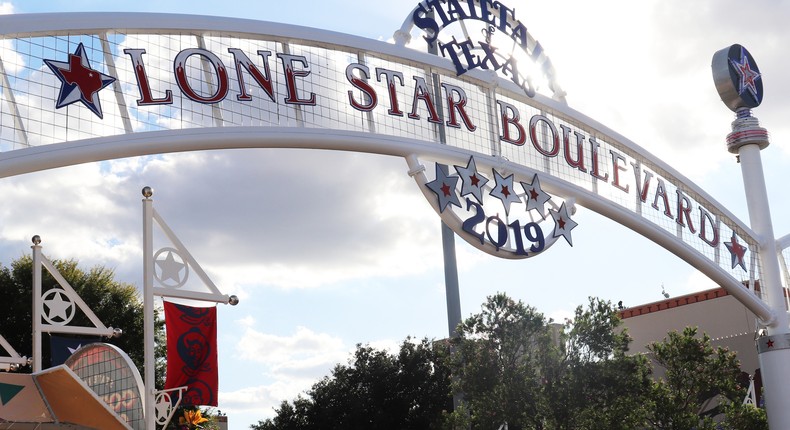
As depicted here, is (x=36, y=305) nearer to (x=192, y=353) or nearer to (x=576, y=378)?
(x=192, y=353)

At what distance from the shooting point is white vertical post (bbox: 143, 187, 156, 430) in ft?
28.6

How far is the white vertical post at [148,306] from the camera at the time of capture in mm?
8727

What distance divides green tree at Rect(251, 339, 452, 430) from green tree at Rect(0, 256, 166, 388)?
474 centimetres

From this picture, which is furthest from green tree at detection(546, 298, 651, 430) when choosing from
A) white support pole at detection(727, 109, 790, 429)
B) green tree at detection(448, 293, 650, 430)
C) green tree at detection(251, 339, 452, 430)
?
green tree at detection(251, 339, 452, 430)

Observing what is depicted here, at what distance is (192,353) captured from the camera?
8945 millimetres

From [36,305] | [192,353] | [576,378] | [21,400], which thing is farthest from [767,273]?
[21,400]

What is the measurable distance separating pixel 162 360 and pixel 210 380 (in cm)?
1986

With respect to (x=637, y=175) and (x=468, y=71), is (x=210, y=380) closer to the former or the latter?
(x=468, y=71)

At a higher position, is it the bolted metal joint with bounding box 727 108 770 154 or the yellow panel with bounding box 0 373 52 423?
the bolted metal joint with bounding box 727 108 770 154

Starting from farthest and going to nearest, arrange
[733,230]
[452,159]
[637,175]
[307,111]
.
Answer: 1. [733,230]
2. [637,175]
3. [452,159]
4. [307,111]

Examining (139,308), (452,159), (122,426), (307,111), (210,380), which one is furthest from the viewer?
(139,308)

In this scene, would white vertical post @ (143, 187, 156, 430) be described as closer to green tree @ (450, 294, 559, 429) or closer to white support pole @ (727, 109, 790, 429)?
green tree @ (450, 294, 559, 429)

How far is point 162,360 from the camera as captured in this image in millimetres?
28109

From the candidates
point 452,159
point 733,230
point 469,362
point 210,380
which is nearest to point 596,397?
point 469,362
